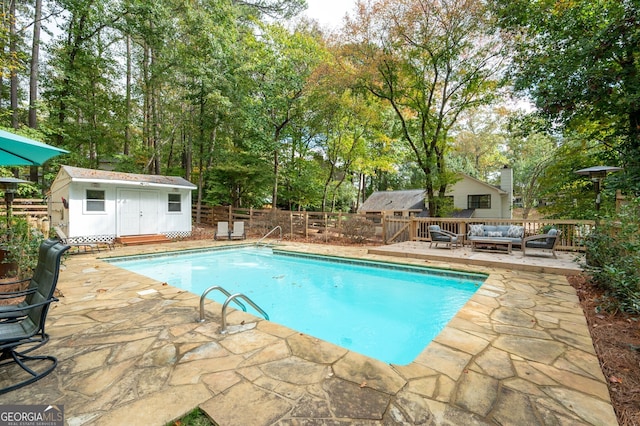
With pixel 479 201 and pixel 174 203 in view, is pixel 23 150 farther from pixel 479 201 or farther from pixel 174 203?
pixel 479 201

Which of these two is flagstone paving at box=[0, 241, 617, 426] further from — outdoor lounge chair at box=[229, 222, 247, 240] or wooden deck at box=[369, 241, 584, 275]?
outdoor lounge chair at box=[229, 222, 247, 240]

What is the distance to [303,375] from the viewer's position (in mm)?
2092

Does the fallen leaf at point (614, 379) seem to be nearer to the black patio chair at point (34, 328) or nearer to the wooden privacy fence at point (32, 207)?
the black patio chair at point (34, 328)

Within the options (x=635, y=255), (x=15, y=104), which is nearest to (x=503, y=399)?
(x=635, y=255)

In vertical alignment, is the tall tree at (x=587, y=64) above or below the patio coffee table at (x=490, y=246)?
above

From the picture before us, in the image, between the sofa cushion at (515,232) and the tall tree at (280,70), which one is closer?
the sofa cushion at (515,232)

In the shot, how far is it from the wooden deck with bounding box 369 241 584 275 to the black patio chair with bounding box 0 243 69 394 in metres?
7.04

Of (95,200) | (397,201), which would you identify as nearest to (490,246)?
(95,200)

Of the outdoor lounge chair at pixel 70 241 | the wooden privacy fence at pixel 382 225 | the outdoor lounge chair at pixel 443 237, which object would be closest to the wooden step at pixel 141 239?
the outdoor lounge chair at pixel 70 241

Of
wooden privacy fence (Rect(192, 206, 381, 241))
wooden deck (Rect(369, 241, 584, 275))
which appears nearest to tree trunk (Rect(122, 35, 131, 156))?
wooden privacy fence (Rect(192, 206, 381, 241))

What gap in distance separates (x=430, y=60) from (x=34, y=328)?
12.4 meters

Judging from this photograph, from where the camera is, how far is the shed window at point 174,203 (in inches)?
470

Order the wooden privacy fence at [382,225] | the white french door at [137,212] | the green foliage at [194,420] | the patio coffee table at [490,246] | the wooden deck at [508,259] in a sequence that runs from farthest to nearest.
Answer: the white french door at [137,212]
the wooden privacy fence at [382,225]
the patio coffee table at [490,246]
the wooden deck at [508,259]
the green foliage at [194,420]

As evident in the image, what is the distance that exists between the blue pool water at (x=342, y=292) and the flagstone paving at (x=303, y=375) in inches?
41.7
